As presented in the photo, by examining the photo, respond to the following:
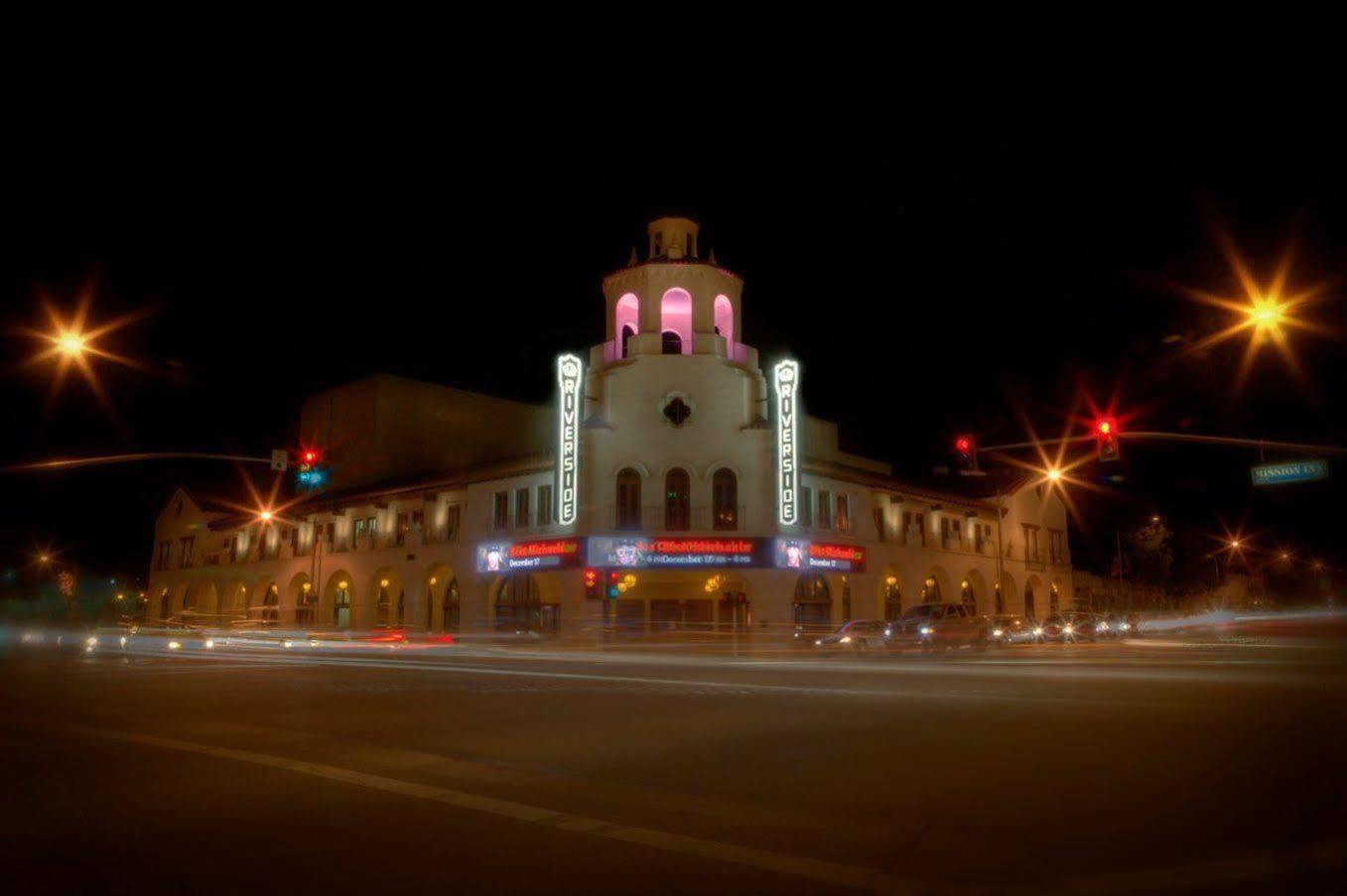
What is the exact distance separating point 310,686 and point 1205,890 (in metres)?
15.1

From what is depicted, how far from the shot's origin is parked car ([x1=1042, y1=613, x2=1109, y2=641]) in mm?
42894

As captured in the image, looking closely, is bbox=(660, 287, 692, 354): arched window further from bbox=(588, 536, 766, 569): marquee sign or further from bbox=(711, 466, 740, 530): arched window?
bbox=(588, 536, 766, 569): marquee sign

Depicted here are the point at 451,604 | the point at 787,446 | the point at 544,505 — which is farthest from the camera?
the point at 451,604

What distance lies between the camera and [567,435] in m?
A: 37.3

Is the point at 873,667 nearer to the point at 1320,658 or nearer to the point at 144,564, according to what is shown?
the point at 1320,658

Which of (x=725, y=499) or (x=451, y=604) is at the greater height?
(x=725, y=499)

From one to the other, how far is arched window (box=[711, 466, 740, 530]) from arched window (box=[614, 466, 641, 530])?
2.71m

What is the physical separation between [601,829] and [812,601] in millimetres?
32950

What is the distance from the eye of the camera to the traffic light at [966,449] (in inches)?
914

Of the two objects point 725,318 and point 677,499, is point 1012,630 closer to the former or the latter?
point 677,499

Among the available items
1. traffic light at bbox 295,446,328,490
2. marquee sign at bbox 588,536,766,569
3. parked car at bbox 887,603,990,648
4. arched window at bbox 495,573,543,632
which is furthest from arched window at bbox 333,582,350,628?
parked car at bbox 887,603,990,648

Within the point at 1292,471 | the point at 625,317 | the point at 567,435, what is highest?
the point at 625,317

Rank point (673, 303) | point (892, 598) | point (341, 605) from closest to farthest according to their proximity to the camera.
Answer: point (673, 303) < point (892, 598) < point (341, 605)

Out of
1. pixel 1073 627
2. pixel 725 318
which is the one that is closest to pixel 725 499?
pixel 725 318
